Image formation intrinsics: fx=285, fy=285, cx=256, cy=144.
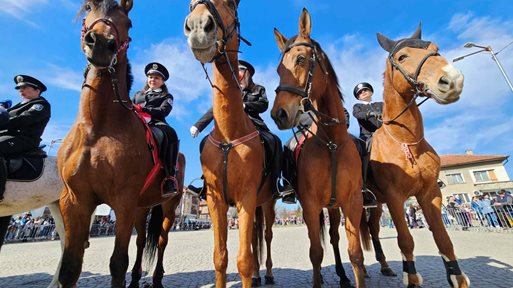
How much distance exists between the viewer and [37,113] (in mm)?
4762

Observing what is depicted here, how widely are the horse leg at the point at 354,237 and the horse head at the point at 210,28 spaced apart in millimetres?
2704

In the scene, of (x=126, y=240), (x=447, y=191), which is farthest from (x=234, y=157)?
(x=447, y=191)

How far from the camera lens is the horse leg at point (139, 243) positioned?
524 centimetres

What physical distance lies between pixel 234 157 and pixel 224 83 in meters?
0.97

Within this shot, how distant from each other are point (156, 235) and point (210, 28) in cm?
449

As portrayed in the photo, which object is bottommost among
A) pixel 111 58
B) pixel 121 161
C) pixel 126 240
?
pixel 126 240

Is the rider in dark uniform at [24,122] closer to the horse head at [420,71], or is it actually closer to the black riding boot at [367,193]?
the black riding boot at [367,193]

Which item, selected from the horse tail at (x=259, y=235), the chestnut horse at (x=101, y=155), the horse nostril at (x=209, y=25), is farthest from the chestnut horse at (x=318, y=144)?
the horse tail at (x=259, y=235)

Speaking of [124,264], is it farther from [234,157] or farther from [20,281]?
[20,281]

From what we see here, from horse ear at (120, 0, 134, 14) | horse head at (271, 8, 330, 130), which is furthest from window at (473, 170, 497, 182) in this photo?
horse ear at (120, 0, 134, 14)

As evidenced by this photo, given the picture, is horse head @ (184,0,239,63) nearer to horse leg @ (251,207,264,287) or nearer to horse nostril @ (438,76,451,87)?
horse nostril @ (438,76,451,87)

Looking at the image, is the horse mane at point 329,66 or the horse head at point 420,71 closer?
the horse head at point 420,71

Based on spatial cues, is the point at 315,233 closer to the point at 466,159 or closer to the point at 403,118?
the point at 403,118

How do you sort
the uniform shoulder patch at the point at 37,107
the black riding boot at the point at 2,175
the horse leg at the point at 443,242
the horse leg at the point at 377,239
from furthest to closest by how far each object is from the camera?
the horse leg at the point at 377,239
the uniform shoulder patch at the point at 37,107
the black riding boot at the point at 2,175
the horse leg at the point at 443,242
